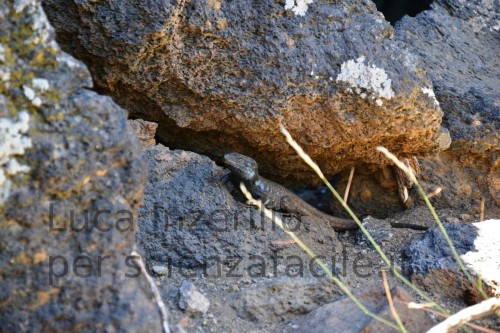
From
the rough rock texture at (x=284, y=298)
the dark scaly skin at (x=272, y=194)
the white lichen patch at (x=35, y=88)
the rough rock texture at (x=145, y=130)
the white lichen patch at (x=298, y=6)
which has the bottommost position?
the rough rock texture at (x=284, y=298)

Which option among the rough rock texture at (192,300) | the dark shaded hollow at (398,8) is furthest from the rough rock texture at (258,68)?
the dark shaded hollow at (398,8)

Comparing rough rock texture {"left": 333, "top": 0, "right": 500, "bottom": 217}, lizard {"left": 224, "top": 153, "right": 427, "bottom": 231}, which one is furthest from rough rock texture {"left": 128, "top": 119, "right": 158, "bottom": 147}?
rough rock texture {"left": 333, "top": 0, "right": 500, "bottom": 217}

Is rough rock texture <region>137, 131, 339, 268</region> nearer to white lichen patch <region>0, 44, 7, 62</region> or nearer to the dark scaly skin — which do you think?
the dark scaly skin

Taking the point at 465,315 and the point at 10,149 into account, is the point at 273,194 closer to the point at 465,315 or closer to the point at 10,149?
the point at 465,315

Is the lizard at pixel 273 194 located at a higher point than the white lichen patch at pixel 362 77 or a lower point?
lower

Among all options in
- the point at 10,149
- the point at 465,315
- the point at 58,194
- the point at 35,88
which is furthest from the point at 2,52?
the point at 465,315

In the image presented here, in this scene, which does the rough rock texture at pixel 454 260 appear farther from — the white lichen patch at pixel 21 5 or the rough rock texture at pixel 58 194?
the white lichen patch at pixel 21 5

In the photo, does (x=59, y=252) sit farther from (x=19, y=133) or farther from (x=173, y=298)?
(x=173, y=298)

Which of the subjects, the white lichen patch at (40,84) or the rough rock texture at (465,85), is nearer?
the white lichen patch at (40,84)
